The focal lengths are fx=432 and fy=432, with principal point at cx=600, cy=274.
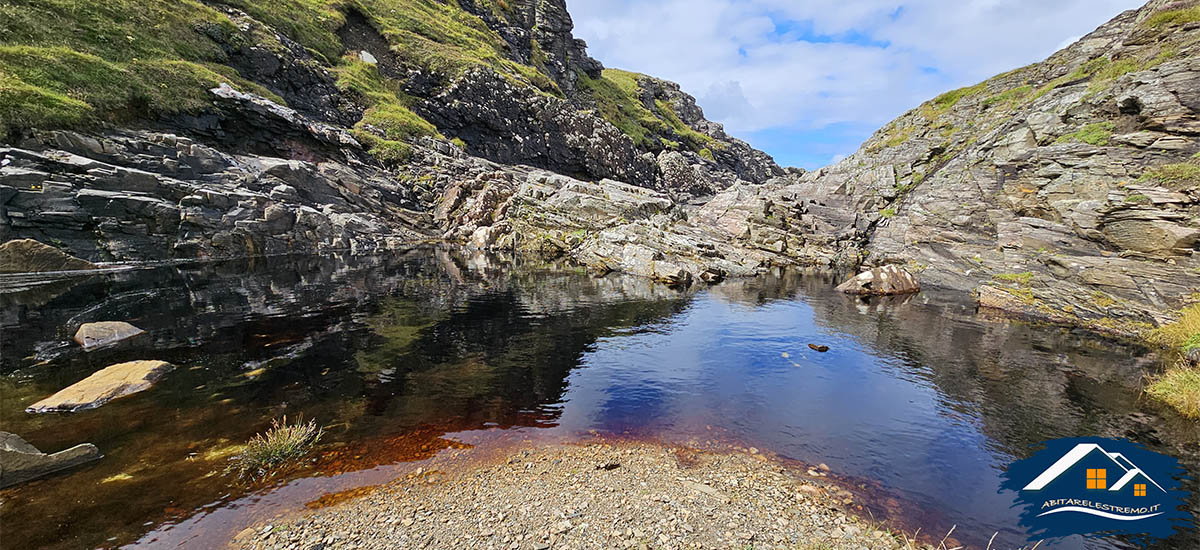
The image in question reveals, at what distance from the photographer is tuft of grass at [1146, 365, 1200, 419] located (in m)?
15.8

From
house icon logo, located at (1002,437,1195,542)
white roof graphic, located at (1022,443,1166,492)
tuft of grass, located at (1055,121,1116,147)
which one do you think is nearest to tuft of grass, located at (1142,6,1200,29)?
tuft of grass, located at (1055,121,1116,147)

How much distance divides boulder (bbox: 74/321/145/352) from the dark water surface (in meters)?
0.87

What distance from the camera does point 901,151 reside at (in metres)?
76.6

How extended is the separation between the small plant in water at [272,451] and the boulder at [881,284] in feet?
154

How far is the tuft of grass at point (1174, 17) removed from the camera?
4259 centimetres

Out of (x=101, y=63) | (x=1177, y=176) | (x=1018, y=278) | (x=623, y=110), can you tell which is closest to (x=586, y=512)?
(x=1018, y=278)

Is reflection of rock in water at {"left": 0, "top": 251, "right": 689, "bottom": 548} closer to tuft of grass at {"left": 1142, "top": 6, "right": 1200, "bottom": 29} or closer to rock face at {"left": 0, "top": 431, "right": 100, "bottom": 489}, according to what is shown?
rock face at {"left": 0, "top": 431, "right": 100, "bottom": 489}

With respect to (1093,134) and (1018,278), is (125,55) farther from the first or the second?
(1093,134)

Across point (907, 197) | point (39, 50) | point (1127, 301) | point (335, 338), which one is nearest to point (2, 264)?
point (39, 50)

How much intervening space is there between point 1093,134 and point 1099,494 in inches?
2085

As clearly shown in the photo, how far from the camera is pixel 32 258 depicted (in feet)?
115

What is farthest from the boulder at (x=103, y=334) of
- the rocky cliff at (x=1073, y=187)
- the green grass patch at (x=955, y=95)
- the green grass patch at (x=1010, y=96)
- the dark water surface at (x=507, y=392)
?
the green grass patch at (x=955, y=95)

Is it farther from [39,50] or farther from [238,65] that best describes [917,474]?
[238,65]

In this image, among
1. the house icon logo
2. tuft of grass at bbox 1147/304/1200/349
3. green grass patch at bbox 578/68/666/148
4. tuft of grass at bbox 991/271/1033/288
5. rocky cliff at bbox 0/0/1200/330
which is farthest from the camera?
green grass patch at bbox 578/68/666/148
